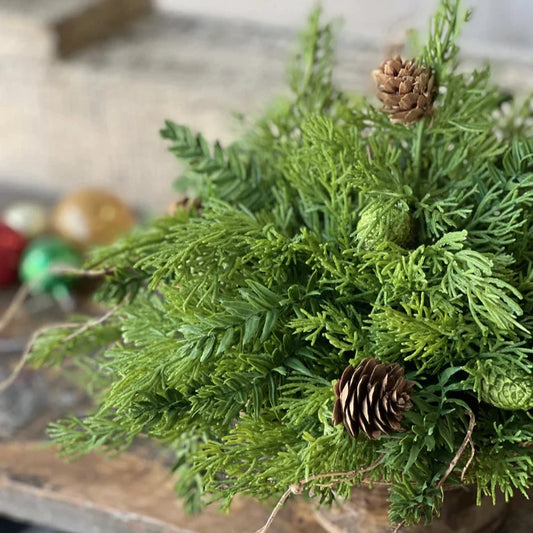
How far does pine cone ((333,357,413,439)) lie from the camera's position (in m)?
A: 0.36

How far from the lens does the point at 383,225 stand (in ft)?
1.28

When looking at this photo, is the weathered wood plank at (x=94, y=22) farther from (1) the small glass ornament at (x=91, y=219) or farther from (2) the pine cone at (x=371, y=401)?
(2) the pine cone at (x=371, y=401)

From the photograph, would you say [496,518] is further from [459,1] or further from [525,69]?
[525,69]

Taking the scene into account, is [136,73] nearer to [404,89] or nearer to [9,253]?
[9,253]

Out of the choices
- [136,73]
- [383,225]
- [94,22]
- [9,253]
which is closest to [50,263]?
[9,253]

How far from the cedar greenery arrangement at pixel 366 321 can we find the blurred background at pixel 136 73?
0.59 m

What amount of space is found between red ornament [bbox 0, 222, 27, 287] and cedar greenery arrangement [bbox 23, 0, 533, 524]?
552mm

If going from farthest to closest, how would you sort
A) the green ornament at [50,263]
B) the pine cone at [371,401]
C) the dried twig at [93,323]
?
the green ornament at [50,263]
the dried twig at [93,323]
the pine cone at [371,401]

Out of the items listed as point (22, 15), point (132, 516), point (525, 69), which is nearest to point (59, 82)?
point (22, 15)

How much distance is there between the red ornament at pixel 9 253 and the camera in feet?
3.15

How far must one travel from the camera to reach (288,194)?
46 centimetres

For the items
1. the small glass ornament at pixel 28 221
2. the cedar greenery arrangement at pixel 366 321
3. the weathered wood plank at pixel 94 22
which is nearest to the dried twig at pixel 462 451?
the cedar greenery arrangement at pixel 366 321

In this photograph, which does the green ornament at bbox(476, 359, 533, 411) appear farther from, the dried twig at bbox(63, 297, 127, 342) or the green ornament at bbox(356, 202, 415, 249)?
the dried twig at bbox(63, 297, 127, 342)

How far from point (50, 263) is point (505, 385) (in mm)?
663
